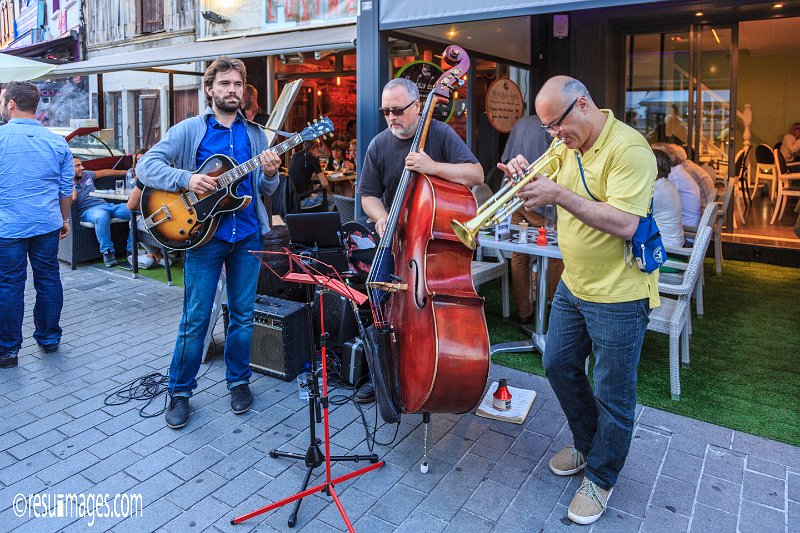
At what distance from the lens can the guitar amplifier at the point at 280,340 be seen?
4105 mm

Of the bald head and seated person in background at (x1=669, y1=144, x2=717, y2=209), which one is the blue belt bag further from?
seated person in background at (x1=669, y1=144, x2=717, y2=209)

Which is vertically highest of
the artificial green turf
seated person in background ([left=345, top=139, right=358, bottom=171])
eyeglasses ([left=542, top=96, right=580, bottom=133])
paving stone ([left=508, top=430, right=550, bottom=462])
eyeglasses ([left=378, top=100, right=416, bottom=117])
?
seated person in background ([left=345, top=139, right=358, bottom=171])

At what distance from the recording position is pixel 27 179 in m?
4.28

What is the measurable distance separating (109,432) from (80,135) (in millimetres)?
8125

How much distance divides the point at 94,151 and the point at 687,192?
880 cm

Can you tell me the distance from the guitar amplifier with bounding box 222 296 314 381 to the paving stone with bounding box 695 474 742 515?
2.34 meters

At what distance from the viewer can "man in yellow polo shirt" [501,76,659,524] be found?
7.61 feet

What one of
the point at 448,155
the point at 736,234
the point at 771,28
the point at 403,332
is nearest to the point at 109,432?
the point at 403,332

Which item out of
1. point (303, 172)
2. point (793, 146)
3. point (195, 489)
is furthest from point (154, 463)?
point (793, 146)

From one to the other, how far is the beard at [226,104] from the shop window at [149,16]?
1152 cm

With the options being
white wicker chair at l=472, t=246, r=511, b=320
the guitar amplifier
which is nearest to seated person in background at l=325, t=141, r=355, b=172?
white wicker chair at l=472, t=246, r=511, b=320

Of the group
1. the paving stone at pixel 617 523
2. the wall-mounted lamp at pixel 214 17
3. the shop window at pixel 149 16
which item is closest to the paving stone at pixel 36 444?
the paving stone at pixel 617 523

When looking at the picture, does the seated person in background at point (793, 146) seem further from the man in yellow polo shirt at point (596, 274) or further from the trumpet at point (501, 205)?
the trumpet at point (501, 205)

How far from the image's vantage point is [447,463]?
10.2 ft
